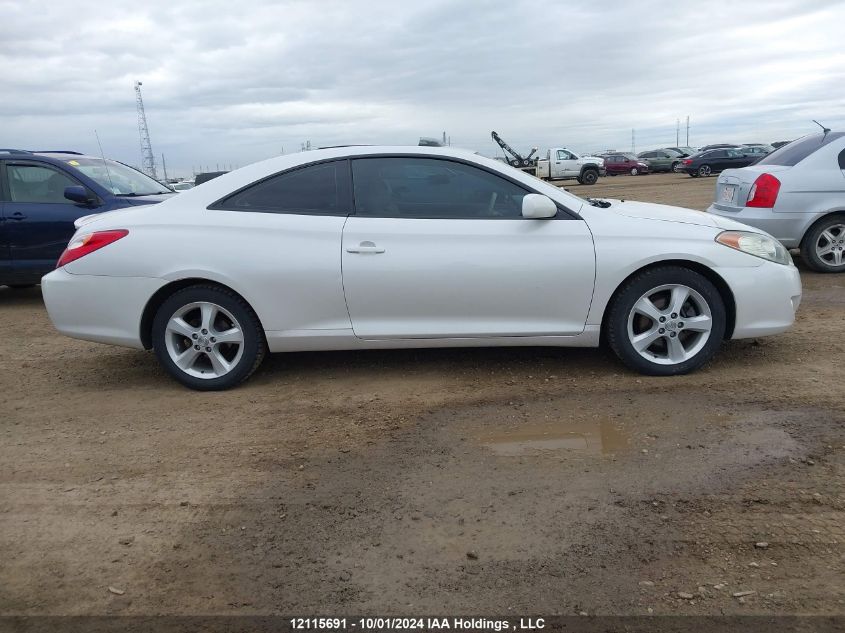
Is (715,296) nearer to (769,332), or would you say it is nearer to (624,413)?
(769,332)

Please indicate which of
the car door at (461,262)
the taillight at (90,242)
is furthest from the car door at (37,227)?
the car door at (461,262)

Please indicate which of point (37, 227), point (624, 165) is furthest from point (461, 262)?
point (624, 165)

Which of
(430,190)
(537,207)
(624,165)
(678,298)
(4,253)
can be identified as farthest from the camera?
(624,165)

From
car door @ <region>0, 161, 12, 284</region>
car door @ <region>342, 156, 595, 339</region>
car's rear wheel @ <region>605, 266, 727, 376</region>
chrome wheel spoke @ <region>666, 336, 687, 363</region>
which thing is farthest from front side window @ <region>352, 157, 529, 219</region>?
car door @ <region>0, 161, 12, 284</region>

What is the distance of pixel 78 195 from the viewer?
280 inches

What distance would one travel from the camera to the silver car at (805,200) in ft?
22.7

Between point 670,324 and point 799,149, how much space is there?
14.8ft

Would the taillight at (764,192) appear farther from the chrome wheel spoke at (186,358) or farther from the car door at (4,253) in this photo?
the car door at (4,253)

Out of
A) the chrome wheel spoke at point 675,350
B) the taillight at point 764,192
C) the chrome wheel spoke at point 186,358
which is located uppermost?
the taillight at point 764,192

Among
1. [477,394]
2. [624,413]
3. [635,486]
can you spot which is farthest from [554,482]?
[477,394]

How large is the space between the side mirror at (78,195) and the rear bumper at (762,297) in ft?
20.9

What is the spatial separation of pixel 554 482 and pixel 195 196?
115 inches

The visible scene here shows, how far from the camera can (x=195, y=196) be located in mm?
4305

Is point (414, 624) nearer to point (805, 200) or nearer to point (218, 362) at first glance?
point (218, 362)
